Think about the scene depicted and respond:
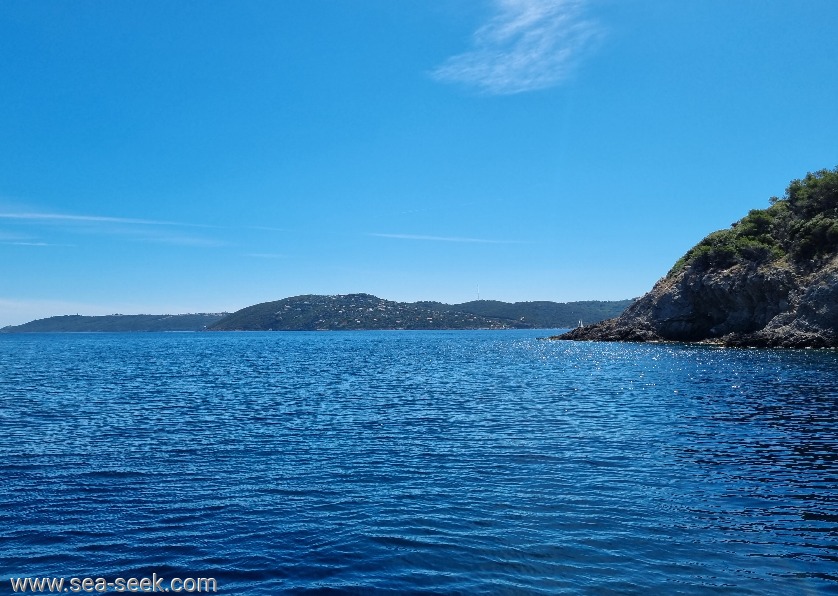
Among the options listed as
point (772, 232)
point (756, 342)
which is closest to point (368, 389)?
point (756, 342)

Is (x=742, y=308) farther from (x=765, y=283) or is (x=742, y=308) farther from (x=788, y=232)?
→ (x=788, y=232)

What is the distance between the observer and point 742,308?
104 metres

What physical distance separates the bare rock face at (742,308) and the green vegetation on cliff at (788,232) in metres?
2.84

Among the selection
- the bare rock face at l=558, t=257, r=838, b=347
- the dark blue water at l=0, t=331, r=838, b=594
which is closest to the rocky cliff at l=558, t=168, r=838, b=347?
the bare rock face at l=558, t=257, r=838, b=347

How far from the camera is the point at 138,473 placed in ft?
72.6

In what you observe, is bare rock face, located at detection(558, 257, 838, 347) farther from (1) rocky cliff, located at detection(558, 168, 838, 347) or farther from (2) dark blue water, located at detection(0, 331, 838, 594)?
(2) dark blue water, located at detection(0, 331, 838, 594)

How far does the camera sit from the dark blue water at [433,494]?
1348cm

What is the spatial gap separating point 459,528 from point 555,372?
52.4 metres

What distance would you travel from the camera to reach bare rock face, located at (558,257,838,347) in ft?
278

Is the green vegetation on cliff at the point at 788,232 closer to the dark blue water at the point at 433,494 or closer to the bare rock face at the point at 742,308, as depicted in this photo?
the bare rock face at the point at 742,308

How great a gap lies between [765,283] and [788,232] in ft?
44.9

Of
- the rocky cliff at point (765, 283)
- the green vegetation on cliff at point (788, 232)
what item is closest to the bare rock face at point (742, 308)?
the rocky cliff at point (765, 283)

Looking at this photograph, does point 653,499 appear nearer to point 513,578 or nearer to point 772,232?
point 513,578

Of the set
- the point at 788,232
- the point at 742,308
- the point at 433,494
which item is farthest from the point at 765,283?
the point at 433,494
